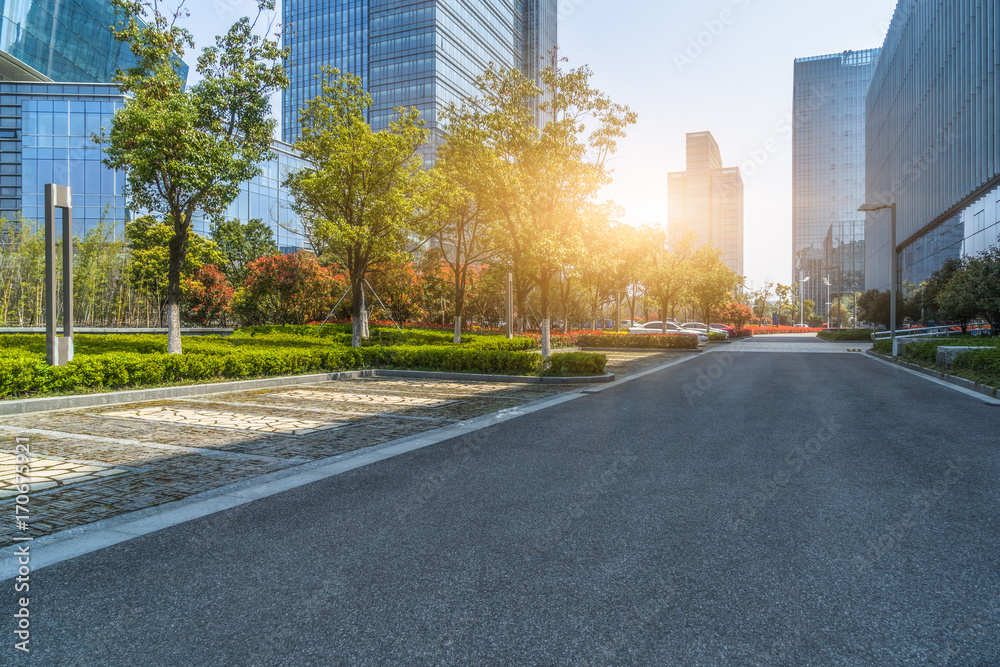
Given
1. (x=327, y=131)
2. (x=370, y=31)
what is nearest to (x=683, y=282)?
(x=327, y=131)

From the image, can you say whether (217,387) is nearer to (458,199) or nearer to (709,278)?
(458,199)

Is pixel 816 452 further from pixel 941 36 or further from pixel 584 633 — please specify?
pixel 941 36

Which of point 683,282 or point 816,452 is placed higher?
point 683,282

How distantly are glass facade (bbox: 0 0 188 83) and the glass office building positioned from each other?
67051mm

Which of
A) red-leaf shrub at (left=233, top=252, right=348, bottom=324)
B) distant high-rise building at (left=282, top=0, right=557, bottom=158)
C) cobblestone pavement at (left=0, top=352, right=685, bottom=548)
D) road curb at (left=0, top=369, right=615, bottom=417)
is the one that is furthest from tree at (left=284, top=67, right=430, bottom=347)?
distant high-rise building at (left=282, top=0, right=557, bottom=158)

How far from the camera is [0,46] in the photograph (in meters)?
56.5

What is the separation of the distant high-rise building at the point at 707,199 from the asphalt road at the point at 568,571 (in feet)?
592

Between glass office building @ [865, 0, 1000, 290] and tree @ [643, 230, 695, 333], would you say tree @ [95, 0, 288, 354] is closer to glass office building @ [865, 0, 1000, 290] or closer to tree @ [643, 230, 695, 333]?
tree @ [643, 230, 695, 333]

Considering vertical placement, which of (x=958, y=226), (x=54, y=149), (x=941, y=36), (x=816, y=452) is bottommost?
(x=816, y=452)

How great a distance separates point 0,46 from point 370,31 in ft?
156

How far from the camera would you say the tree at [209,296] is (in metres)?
34.9

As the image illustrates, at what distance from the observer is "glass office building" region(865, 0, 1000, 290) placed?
1337 inches

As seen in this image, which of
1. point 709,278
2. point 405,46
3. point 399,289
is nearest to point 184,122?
point 399,289

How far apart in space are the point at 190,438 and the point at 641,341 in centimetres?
2650
